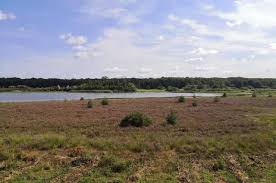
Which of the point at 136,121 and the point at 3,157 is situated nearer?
the point at 3,157

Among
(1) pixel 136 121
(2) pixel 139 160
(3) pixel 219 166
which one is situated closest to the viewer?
(3) pixel 219 166

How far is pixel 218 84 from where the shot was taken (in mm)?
190000

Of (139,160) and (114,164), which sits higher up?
(114,164)

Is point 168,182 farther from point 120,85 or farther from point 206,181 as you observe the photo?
point 120,85

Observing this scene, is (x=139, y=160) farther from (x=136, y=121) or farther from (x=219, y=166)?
(x=136, y=121)

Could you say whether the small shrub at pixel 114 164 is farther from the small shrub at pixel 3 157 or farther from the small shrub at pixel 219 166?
the small shrub at pixel 3 157

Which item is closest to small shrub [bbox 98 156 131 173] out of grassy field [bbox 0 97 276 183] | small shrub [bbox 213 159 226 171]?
grassy field [bbox 0 97 276 183]

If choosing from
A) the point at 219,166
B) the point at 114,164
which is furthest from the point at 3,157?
the point at 219,166

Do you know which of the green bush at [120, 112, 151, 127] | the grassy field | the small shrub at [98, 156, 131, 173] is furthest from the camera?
the green bush at [120, 112, 151, 127]

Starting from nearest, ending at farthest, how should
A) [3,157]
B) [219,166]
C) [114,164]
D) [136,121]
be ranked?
[114,164] → [219,166] → [3,157] → [136,121]

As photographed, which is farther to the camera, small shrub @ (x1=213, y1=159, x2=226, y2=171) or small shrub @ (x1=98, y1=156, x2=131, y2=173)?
small shrub @ (x1=213, y1=159, x2=226, y2=171)

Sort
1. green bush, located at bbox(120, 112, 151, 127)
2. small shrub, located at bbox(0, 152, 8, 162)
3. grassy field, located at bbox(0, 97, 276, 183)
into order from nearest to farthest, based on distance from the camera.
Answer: grassy field, located at bbox(0, 97, 276, 183) → small shrub, located at bbox(0, 152, 8, 162) → green bush, located at bbox(120, 112, 151, 127)

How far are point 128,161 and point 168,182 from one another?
241 centimetres

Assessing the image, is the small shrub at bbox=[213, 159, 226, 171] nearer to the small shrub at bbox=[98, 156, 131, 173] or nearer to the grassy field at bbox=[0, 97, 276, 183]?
the grassy field at bbox=[0, 97, 276, 183]
